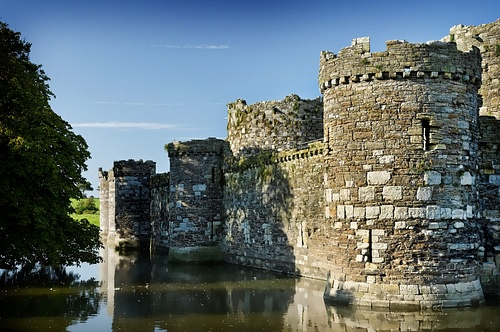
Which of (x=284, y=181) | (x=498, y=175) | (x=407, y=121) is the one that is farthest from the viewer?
(x=284, y=181)

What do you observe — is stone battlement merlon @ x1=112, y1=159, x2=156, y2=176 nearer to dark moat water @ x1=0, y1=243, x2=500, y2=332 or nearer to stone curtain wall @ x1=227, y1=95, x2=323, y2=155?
stone curtain wall @ x1=227, y1=95, x2=323, y2=155

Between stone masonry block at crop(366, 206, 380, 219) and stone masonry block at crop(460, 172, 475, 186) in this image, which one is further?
stone masonry block at crop(460, 172, 475, 186)

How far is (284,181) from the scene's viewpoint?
22766 millimetres

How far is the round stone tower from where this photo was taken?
14.4 meters

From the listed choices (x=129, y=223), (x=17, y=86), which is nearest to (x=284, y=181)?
(x=17, y=86)

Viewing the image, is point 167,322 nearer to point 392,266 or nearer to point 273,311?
point 273,311

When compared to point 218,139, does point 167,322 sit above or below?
below

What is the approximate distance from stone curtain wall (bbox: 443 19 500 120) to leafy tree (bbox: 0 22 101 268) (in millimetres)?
13613

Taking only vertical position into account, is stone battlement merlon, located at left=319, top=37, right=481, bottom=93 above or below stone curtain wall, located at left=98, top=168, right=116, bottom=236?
above

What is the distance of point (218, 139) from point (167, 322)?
1567 cm

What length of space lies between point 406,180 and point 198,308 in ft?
20.9

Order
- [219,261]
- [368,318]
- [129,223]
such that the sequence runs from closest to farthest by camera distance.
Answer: [368,318]
[219,261]
[129,223]

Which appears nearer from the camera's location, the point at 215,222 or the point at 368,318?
the point at 368,318

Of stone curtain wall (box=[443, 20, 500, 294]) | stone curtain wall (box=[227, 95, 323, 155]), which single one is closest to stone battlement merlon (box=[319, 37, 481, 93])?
stone curtain wall (box=[443, 20, 500, 294])
